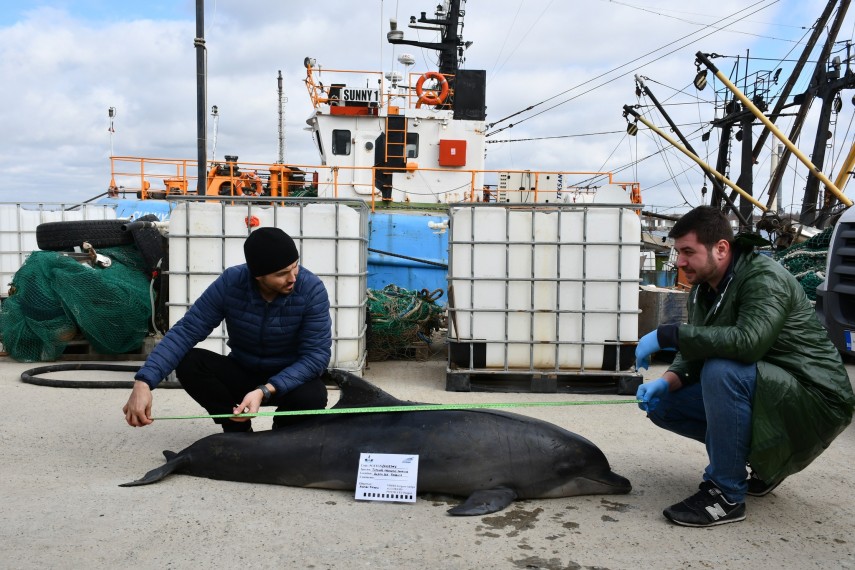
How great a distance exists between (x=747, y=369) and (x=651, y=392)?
529 millimetres

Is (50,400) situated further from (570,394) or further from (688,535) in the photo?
(688,535)

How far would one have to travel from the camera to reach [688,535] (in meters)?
3.24

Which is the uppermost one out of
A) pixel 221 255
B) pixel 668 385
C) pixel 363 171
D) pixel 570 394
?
pixel 363 171

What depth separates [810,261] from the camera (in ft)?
27.2

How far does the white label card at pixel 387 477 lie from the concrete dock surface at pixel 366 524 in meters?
0.06

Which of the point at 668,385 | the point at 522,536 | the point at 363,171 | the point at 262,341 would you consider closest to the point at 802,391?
the point at 668,385

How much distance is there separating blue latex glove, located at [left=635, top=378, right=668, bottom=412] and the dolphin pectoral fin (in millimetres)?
842

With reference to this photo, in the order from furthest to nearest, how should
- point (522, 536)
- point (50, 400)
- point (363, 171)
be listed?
1. point (363, 171)
2. point (50, 400)
3. point (522, 536)

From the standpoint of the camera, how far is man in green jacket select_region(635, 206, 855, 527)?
10.5ft

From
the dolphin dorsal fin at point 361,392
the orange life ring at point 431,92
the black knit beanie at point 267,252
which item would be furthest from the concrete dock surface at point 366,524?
the orange life ring at point 431,92

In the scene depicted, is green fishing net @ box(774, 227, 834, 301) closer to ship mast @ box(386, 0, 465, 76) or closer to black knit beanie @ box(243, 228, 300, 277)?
black knit beanie @ box(243, 228, 300, 277)

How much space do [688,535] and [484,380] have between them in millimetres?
3825

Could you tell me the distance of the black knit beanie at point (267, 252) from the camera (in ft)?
12.4

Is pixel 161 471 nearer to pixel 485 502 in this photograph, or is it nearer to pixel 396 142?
pixel 485 502
